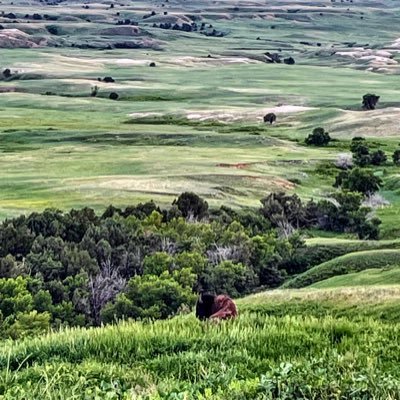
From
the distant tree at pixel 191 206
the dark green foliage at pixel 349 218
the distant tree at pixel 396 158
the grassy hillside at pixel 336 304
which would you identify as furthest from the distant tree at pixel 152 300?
the distant tree at pixel 396 158

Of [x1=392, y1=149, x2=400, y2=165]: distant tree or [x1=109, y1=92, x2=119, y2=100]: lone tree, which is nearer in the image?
[x1=392, y1=149, x2=400, y2=165]: distant tree

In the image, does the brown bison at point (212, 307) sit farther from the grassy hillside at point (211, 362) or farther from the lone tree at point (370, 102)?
the lone tree at point (370, 102)

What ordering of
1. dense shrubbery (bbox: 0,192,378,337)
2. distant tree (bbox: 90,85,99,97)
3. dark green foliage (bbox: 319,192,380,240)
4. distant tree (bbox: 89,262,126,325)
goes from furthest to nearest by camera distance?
distant tree (bbox: 90,85,99,97), dark green foliage (bbox: 319,192,380,240), distant tree (bbox: 89,262,126,325), dense shrubbery (bbox: 0,192,378,337)

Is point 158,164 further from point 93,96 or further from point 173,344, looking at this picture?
point 93,96

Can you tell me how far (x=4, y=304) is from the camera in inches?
875

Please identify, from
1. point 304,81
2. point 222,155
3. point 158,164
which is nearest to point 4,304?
point 158,164

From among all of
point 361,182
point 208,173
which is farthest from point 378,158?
point 208,173

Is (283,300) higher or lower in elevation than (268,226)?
higher

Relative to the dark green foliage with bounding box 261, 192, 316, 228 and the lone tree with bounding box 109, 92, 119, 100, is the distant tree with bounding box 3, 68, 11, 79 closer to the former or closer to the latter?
the lone tree with bounding box 109, 92, 119, 100

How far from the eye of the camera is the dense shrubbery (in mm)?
23156

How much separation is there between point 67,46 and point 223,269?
146320 millimetres

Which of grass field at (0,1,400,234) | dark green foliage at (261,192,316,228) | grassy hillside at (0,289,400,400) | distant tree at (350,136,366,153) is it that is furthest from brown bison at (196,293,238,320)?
distant tree at (350,136,366,153)

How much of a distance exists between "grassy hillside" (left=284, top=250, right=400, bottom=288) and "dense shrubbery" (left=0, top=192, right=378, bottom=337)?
2.27m

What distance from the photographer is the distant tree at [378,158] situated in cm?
6030
